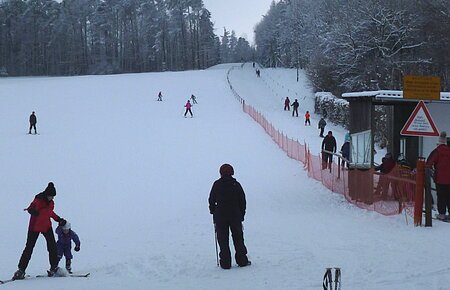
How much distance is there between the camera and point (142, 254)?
9.95m

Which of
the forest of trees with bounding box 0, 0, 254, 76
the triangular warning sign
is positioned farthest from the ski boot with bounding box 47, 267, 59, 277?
the forest of trees with bounding box 0, 0, 254, 76

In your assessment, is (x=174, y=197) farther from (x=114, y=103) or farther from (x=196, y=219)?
(x=114, y=103)

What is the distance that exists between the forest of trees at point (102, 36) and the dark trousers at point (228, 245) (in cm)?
10955

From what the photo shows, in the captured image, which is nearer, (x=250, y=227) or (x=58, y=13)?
(x=250, y=227)

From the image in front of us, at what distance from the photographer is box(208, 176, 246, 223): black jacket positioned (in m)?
8.15

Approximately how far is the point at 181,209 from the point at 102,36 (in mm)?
112010

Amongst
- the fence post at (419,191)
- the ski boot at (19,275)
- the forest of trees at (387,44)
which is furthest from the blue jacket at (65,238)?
the forest of trees at (387,44)

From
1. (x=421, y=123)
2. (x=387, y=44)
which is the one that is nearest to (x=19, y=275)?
(x=421, y=123)

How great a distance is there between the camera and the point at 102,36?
122000mm

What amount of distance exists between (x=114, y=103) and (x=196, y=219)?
119 ft

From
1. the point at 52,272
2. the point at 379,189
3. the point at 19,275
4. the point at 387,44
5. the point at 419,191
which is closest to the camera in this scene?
the point at 19,275

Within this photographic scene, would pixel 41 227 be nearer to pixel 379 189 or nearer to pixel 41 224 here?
pixel 41 224

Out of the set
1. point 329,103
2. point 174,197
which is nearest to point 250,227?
point 174,197

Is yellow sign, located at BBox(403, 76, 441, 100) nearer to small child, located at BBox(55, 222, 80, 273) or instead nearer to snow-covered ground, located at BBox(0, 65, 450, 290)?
snow-covered ground, located at BBox(0, 65, 450, 290)
